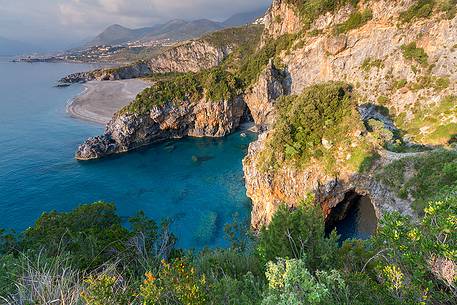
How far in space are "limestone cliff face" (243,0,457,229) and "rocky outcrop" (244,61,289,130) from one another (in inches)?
38.8

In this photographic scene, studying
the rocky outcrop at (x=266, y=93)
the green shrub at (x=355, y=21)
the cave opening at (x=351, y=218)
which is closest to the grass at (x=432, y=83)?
the green shrub at (x=355, y=21)

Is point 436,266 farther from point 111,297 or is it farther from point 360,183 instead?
point 360,183

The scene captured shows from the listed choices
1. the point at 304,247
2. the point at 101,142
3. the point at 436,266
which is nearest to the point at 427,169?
the point at 304,247

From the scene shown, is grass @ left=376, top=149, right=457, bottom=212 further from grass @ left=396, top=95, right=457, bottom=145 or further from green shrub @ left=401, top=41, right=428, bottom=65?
green shrub @ left=401, top=41, right=428, bottom=65

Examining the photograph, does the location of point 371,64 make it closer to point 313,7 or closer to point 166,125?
point 313,7

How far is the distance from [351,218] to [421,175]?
1014 cm

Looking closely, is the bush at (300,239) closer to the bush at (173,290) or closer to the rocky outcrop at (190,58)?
the bush at (173,290)

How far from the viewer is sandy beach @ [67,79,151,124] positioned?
80550mm

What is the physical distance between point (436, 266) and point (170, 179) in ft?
137

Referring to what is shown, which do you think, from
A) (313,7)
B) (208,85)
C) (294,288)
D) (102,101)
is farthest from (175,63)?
(294,288)

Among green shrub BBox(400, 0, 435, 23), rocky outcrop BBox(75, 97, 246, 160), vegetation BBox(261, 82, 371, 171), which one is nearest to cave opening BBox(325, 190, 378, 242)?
vegetation BBox(261, 82, 371, 171)

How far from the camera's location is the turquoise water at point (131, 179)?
117 feet

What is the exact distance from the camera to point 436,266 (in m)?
6.44

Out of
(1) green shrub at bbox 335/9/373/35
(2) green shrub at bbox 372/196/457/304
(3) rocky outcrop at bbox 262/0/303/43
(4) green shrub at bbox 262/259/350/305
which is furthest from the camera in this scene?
(3) rocky outcrop at bbox 262/0/303/43
